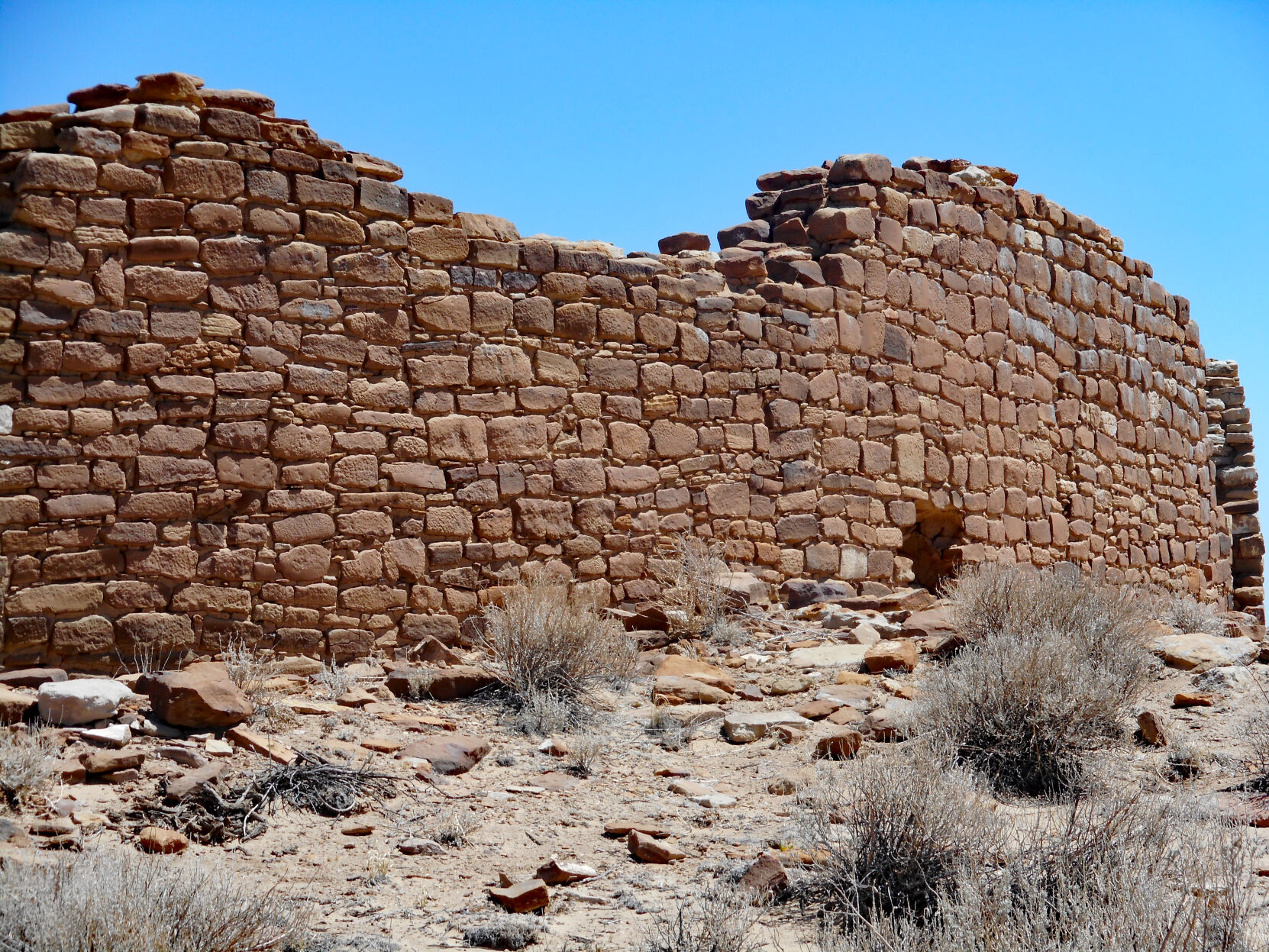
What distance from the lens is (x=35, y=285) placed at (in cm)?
566

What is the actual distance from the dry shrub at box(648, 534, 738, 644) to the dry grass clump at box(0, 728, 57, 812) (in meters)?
3.73

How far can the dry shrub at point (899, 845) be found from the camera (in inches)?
132

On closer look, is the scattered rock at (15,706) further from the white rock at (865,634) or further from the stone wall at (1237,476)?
the stone wall at (1237,476)

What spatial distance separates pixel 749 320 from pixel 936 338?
1997mm

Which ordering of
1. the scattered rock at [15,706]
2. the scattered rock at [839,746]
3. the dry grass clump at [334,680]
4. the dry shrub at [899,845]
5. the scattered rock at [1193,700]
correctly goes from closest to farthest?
the dry shrub at [899,845]
the scattered rock at [15,706]
the scattered rock at [839,746]
the scattered rock at [1193,700]
the dry grass clump at [334,680]

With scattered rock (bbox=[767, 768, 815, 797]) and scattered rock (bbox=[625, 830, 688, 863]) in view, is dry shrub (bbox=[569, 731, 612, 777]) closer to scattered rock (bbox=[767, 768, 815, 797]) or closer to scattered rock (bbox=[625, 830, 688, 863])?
scattered rock (bbox=[767, 768, 815, 797])

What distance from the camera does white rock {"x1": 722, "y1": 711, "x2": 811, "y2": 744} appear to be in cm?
526

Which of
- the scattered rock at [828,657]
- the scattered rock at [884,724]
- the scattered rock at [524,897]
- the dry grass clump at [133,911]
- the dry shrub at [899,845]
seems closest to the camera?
the dry grass clump at [133,911]

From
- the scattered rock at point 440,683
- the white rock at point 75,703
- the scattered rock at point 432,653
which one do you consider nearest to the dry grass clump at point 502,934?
the white rock at point 75,703

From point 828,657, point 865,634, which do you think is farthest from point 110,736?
point 865,634

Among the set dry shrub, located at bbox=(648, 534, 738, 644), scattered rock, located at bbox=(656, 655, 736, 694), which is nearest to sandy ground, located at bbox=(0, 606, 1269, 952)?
scattered rock, located at bbox=(656, 655, 736, 694)

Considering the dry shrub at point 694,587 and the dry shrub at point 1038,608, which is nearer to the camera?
the dry shrub at point 1038,608

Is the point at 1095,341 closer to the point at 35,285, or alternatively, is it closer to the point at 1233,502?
the point at 1233,502

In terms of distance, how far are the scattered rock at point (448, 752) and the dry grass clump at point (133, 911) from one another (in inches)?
60.3
